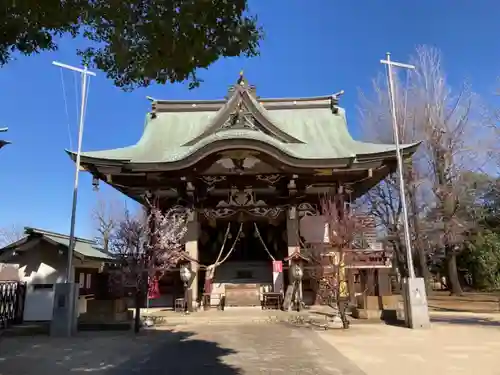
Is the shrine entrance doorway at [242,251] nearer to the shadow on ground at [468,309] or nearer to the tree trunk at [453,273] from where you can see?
the shadow on ground at [468,309]

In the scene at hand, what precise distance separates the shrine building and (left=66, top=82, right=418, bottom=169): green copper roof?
0.17 ft

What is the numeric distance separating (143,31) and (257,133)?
39.8 ft

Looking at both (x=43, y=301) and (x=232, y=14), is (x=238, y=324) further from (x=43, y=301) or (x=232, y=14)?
(x=232, y=14)

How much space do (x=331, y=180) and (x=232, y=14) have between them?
1390 centimetres

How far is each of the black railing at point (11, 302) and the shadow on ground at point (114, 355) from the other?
8.35 ft

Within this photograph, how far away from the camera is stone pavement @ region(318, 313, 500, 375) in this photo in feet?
23.0

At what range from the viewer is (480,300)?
22.7 metres

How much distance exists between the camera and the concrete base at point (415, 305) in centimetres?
1195

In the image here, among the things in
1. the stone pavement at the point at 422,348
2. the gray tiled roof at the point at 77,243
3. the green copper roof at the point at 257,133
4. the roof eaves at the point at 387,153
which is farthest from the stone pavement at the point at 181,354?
the roof eaves at the point at 387,153

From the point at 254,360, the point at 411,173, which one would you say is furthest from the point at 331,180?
the point at 254,360

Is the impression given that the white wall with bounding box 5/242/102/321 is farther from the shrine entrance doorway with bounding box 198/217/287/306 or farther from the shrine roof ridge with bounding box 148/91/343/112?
the shrine roof ridge with bounding box 148/91/343/112

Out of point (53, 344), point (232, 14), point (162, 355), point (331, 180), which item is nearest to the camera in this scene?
point (232, 14)

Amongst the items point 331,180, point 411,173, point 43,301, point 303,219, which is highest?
point 411,173

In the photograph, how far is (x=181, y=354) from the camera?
8.47 meters
